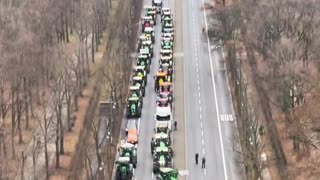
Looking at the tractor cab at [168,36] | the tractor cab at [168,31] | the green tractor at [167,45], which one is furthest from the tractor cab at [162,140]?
the tractor cab at [168,31]

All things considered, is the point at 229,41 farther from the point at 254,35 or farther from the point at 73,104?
the point at 73,104

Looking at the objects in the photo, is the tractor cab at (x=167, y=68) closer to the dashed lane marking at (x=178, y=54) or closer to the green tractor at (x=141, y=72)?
the green tractor at (x=141, y=72)

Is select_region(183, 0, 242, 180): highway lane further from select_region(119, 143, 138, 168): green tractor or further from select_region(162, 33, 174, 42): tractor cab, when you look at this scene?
select_region(119, 143, 138, 168): green tractor

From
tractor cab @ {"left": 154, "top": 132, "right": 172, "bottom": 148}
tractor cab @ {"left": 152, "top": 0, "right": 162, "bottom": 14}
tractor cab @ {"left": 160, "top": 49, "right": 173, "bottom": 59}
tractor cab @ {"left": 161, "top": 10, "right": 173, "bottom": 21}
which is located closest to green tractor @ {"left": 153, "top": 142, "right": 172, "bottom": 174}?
tractor cab @ {"left": 154, "top": 132, "right": 172, "bottom": 148}

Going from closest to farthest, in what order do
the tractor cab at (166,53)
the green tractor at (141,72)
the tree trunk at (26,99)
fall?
the tree trunk at (26,99)
the green tractor at (141,72)
the tractor cab at (166,53)

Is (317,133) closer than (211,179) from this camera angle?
Yes

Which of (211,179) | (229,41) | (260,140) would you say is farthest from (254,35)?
(211,179)

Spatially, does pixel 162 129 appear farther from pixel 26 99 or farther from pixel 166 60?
pixel 166 60
